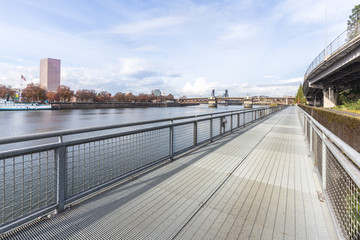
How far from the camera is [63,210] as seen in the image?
2521mm

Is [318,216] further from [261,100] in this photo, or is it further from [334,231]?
[261,100]

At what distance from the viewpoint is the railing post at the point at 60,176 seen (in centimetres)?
244

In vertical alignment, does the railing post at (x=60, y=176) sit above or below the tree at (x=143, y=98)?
below

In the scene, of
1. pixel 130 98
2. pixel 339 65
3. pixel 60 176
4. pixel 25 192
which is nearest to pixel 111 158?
pixel 25 192

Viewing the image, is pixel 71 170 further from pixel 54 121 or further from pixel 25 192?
pixel 54 121

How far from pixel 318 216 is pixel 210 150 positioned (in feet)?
10.9

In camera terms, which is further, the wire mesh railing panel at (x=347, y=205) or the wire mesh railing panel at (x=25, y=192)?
the wire mesh railing panel at (x=25, y=192)

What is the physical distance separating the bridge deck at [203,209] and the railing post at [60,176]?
15 centimetres

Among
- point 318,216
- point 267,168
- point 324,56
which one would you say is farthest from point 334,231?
point 324,56

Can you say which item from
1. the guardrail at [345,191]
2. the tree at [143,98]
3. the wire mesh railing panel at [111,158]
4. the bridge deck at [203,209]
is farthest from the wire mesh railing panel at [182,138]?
the tree at [143,98]

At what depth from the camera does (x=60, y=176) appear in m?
2.47

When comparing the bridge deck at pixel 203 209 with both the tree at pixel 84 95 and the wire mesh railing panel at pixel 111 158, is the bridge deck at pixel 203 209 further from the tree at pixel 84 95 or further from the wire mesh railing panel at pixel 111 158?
the tree at pixel 84 95

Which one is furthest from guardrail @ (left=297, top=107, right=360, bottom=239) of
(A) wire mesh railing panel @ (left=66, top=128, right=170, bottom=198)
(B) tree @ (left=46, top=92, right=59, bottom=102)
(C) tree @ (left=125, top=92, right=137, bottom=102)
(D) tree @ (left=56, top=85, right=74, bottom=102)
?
(C) tree @ (left=125, top=92, right=137, bottom=102)

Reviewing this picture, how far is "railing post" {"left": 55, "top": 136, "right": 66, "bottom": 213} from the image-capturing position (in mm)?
2436
